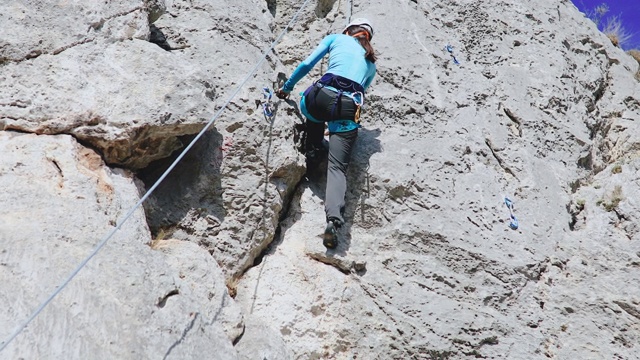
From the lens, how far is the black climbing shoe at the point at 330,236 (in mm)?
5863

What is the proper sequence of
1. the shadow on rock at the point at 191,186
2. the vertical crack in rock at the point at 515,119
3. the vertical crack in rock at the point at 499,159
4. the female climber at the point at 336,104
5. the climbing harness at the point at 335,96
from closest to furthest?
the shadow on rock at the point at 191,186 → the female climber at the point at 336,104 → the climbing harness at the point at 335,96 → the vertical crack in rock at the point at 499,159 → the vertical crack in rock at the point at 515,119

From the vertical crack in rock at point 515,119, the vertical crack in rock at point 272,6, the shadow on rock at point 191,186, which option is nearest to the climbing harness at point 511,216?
the vertical crack in rock at point 515,119

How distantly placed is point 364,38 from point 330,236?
229cm

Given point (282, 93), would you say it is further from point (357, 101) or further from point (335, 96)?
point (357, 101)

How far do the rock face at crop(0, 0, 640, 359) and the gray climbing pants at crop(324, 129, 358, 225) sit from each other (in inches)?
15.1

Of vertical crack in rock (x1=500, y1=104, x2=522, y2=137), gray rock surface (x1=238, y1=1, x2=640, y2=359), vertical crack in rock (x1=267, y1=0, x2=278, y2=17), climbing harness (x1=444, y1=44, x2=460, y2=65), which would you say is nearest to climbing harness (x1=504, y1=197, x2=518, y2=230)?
gray rock surface (x1=238, y1=1, x2=640, y2=359)

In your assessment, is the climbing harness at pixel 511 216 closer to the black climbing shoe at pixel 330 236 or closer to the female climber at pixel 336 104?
the female climber at pixel 336 104

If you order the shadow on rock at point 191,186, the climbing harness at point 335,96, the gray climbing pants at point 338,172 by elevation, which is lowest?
the shadow on rock at point 191,186

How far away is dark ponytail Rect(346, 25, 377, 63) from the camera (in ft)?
21.4

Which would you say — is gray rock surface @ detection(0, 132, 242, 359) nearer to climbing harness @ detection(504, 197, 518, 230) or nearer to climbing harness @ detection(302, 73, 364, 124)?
climbing harness @ detection(302, 73, 364, 124)

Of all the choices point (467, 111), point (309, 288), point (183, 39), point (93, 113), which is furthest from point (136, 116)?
point (467, 111)

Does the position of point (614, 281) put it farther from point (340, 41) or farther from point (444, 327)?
point (340, 41)

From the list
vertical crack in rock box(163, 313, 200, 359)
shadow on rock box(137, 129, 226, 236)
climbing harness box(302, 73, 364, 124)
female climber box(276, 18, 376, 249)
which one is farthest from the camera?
climbing harness box(302, 73, 364, 124)

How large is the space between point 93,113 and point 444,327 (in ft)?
12.1
